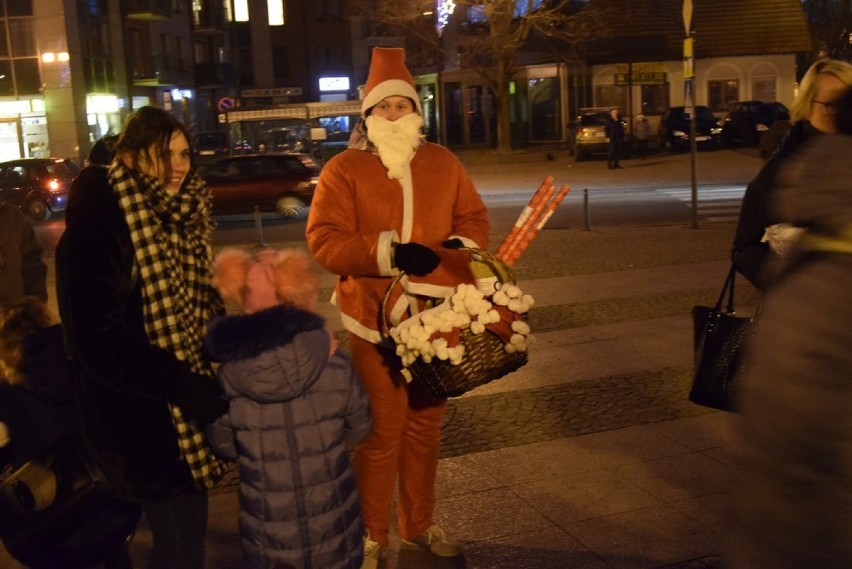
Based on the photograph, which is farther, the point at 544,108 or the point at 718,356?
the point at 544,108

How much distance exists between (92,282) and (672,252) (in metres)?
10.9

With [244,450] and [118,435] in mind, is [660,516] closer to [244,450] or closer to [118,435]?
[244,450]

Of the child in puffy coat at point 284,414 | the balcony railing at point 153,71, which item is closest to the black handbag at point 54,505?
the child in puffy coat at point 284,414

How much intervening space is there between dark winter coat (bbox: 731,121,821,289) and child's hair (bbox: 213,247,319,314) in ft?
6.20

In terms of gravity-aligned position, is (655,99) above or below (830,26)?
below

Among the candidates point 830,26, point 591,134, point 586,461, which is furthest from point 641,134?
point 586,461

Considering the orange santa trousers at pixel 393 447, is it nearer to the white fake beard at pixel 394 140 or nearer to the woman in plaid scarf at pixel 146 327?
the white fake beard at pixel 394 140

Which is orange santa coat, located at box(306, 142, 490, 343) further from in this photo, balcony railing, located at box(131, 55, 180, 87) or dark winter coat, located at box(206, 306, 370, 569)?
balcony railing, located at box(131, 55, 180, 87)

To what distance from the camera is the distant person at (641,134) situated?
35938mm

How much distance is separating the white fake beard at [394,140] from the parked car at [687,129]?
34125 mm

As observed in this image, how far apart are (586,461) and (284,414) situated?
2.73 m

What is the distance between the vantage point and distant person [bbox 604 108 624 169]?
105 feet

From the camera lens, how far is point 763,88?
42.2 metres

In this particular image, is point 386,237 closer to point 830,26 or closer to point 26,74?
point 26,74
